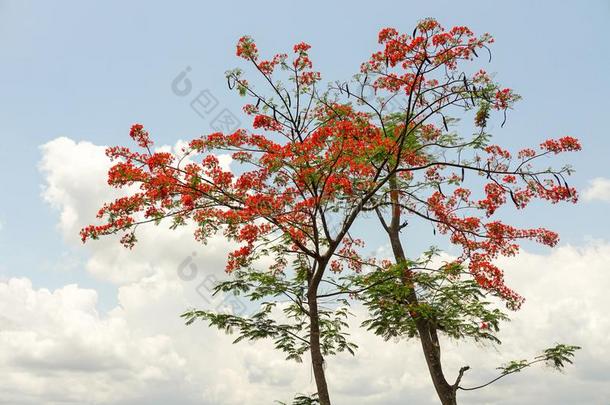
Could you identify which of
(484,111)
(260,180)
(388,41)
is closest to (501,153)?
(484,111)

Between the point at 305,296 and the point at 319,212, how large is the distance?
240cm

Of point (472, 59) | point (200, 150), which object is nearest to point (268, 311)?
point (200, 150)

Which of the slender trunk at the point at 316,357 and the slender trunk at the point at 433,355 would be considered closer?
the slender trunk at the point at 316,357

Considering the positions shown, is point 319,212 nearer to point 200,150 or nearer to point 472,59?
point 200,150

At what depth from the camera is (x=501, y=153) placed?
12.7 meters

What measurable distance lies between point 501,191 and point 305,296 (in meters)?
5.53

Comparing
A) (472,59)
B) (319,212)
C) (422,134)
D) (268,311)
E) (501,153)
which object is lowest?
(268,311)

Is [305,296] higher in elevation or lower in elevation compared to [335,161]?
lower

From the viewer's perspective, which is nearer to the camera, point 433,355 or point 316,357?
point 316,357

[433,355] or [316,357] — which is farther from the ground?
[433,355]

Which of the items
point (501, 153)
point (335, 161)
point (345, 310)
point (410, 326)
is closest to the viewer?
point (335, 161)

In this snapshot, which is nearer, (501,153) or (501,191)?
(501,153)

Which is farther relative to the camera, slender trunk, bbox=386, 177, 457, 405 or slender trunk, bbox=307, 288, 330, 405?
slender trunk, bbox=386, 177, 457, 405

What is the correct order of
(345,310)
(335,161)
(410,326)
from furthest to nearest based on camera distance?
(410,326) → (345,310) → (335,161)
